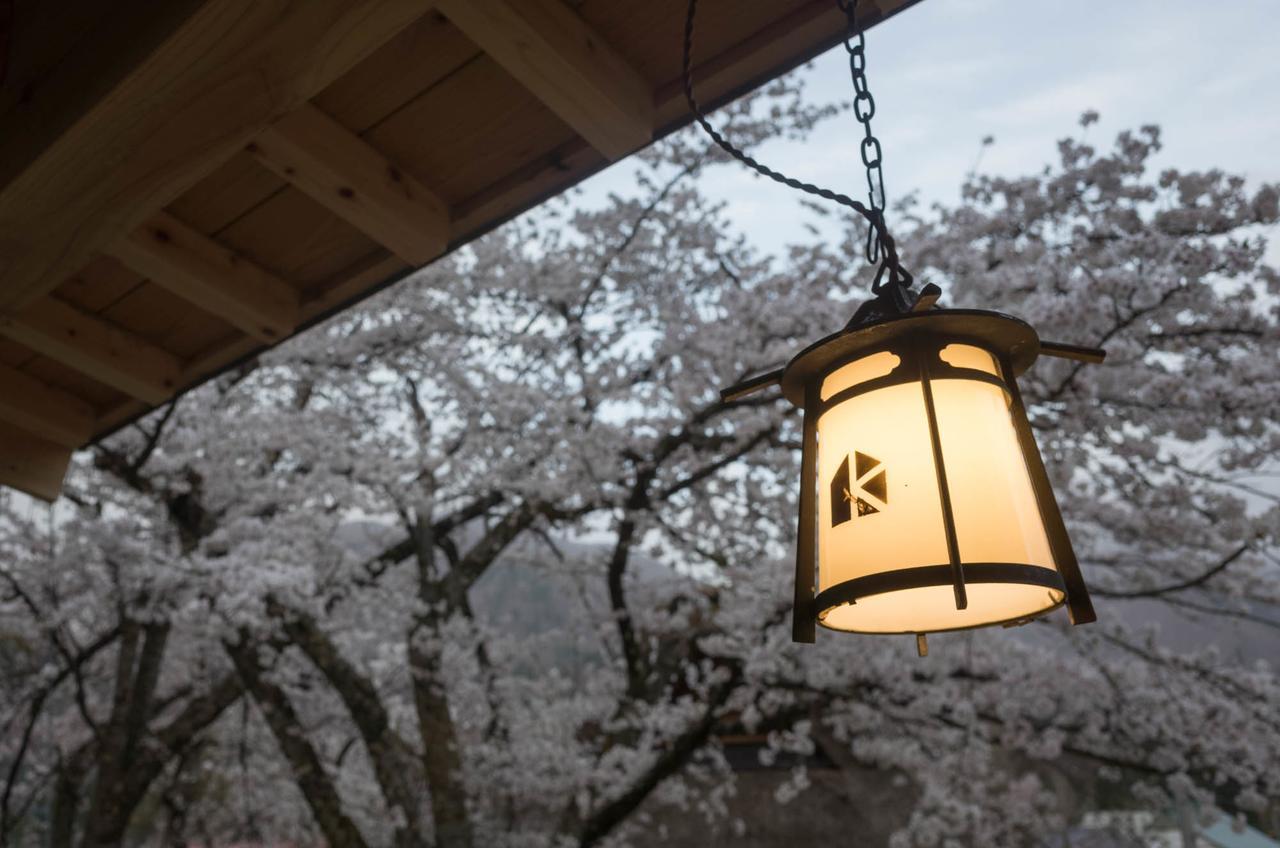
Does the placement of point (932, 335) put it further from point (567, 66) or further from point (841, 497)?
point (567, 66)

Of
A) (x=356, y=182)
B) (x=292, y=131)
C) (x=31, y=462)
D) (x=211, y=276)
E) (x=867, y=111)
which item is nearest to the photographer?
(x=867, y=111)

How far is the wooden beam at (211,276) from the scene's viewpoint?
6.73 feet

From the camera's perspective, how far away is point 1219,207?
4.46 meters

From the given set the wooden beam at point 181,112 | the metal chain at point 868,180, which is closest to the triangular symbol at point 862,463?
the metal chain at point 868,180

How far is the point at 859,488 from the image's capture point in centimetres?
114

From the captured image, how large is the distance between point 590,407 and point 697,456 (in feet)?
3.04

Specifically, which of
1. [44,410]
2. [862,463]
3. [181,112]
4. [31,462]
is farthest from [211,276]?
[862,463]

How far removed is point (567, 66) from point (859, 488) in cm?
93

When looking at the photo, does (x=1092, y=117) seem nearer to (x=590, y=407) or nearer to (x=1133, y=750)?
(x=590, y=407)

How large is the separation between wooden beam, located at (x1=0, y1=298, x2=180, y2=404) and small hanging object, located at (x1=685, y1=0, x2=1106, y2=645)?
6.48ft

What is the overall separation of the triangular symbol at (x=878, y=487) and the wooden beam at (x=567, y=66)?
89cm

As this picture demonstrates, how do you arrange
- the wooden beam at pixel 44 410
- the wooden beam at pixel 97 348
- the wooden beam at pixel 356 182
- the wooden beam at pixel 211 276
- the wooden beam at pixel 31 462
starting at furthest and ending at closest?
the wooden beam at pixel 31 462, the wooden beam at pixel 44 410, the wooden beam at pixel 97 348, the wooden beam at pixel 211 276, the wooden beam at pixel 356 182

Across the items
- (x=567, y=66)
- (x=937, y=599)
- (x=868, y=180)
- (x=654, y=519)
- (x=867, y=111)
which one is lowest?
(x=937, y=599)

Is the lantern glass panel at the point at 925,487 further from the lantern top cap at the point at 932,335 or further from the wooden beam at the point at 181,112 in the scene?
the wooden beam at the point at 181,112
